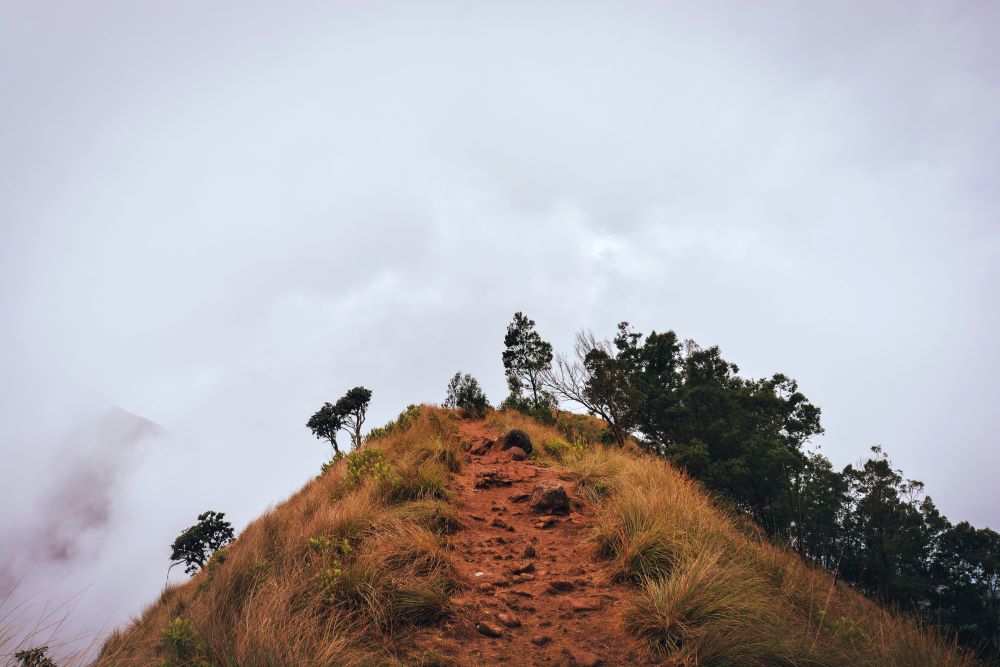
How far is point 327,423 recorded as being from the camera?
3259 cm

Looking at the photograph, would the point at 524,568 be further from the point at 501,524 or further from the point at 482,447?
the point at 482,447

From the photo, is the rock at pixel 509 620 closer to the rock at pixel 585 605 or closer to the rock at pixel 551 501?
the rock at pixel 585 605

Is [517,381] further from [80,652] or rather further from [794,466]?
[80,652]

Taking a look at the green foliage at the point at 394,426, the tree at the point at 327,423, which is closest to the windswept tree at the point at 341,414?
the tree at the point at 327,423

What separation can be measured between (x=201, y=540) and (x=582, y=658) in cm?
3152

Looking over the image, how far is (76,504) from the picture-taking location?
184250mm

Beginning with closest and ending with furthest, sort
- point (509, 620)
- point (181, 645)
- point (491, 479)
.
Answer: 1. point (181, 645)
2. point (509, 620)
3. point (491, 479)

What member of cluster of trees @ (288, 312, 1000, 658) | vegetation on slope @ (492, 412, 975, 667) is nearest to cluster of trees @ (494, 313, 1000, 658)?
cluster of trees @ (288, 312, 1000, 658)

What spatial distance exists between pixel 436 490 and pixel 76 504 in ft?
867

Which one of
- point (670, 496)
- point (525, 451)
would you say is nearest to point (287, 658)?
point (670, 496)

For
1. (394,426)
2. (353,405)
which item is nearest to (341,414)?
(353,405)

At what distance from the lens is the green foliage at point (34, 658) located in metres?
3.67

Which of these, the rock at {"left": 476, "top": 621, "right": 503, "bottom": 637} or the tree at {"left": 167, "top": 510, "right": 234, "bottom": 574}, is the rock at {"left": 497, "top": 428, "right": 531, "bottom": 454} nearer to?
the rock at {"left": 476, "top": 621, "right": 503, "bottom": 637}

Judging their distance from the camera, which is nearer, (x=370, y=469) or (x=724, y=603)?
(x=724, y=603)
